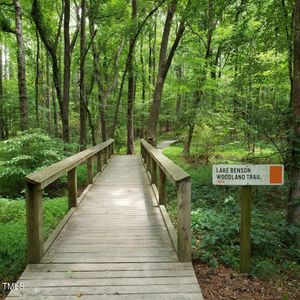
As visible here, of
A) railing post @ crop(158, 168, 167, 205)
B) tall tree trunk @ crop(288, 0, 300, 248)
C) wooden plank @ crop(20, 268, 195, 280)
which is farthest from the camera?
railing post @ crop(158, 168, 167, 205)

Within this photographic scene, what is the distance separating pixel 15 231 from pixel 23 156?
3.67 m

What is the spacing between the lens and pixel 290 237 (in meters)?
4.55

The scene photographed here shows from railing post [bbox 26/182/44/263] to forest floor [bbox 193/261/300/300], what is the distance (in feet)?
5.95

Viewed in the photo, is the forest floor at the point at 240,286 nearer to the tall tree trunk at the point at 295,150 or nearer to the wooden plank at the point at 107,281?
the wooden plank at the point at 107,281

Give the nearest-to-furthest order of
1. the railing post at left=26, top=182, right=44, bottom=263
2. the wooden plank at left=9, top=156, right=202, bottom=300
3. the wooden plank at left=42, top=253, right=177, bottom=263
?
the wooden plank at left=9, top=156, right=202, bottom=300
the railing post at left=26, top=182, right=44, bottom=263
the wooden plank at left=42, top=253, right=177, bottom=263

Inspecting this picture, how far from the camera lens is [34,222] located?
3510 millimetres

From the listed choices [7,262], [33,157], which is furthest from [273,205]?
[33,157]

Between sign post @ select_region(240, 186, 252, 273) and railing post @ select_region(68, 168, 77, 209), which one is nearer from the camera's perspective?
sign post @ select_region(240, 186, 252, 273)

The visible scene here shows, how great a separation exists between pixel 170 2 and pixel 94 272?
11657 millimetres

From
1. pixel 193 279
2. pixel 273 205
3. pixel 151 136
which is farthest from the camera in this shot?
pixel 151 136

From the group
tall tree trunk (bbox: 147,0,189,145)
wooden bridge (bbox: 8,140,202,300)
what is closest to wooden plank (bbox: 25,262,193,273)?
wooden bridge (bbox: 8,140,202,300)

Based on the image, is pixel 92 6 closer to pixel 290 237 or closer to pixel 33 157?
pixel 33 157

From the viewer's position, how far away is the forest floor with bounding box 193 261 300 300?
3166mm

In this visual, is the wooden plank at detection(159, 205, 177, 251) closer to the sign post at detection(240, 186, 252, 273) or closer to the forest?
the forest
